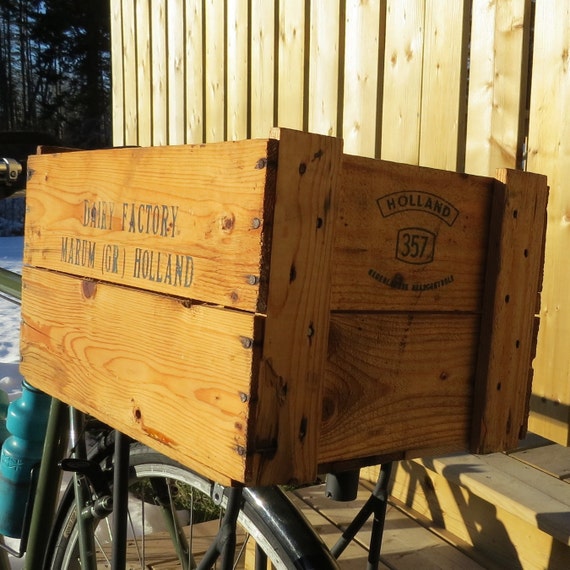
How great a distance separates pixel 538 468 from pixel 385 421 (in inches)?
47.8

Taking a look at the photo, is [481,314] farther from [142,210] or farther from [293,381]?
[142,210]

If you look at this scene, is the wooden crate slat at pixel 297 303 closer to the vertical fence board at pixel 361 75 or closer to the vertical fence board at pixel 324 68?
the vertical fence board at pixel 361 75

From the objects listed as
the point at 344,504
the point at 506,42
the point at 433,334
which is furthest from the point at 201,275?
the point at 344,504

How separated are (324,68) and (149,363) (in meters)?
1.87

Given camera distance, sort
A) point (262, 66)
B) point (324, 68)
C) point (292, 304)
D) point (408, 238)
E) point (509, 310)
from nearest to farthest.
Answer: point (292, 304) → point (408, 238) → point (509, 310) → point (324, 68) → point (262, 66)

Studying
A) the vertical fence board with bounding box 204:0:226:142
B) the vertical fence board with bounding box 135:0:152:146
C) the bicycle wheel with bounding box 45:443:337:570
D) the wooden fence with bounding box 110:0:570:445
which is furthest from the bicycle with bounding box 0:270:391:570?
the vertical fence board with bounding box 135:0:152:146

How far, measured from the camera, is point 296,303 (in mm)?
977

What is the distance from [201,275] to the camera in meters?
1.05

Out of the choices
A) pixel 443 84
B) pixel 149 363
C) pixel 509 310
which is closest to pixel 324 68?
pixel 443 84

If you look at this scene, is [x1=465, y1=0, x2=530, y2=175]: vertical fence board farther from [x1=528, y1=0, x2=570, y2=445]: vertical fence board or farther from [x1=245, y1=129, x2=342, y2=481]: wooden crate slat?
[x1=245, y1=129, x2=342, y2=481]: wooden crate slat

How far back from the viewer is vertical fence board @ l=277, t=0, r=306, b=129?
2877mm

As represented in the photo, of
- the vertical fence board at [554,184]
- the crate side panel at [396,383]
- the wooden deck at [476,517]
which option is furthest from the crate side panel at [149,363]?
the vertical fence board at [554,184]

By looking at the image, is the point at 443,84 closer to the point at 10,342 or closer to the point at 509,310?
the point at 509,310

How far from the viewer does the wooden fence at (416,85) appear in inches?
78.2
